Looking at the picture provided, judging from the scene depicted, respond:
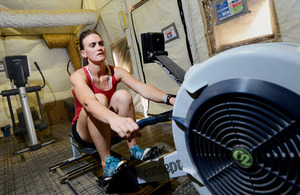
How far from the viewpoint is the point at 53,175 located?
1.62 m

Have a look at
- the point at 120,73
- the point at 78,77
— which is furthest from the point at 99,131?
the point at 120,73

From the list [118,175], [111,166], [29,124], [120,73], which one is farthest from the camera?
[29,124]

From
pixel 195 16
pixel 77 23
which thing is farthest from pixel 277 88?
pixel 77 23

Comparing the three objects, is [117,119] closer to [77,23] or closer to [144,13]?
[144,13]

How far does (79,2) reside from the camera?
4676 millimetres

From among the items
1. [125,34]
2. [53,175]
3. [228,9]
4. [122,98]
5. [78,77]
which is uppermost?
[125,34]

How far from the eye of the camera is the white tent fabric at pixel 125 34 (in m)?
2.16

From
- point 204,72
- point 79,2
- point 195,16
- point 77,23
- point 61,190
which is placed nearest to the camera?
point 204,72

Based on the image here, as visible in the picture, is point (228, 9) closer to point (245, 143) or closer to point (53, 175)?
point (245, 143)

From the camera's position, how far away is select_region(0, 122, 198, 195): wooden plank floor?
1.15 metres

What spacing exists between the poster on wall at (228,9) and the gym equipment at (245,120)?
1486 millimetres

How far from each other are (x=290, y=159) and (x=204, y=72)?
307 mm

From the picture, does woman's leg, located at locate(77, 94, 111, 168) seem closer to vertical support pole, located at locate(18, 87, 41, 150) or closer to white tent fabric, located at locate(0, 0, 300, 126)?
white tent fabric, located at locate(0, 0, 300, 126)

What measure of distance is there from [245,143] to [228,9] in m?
1.77
